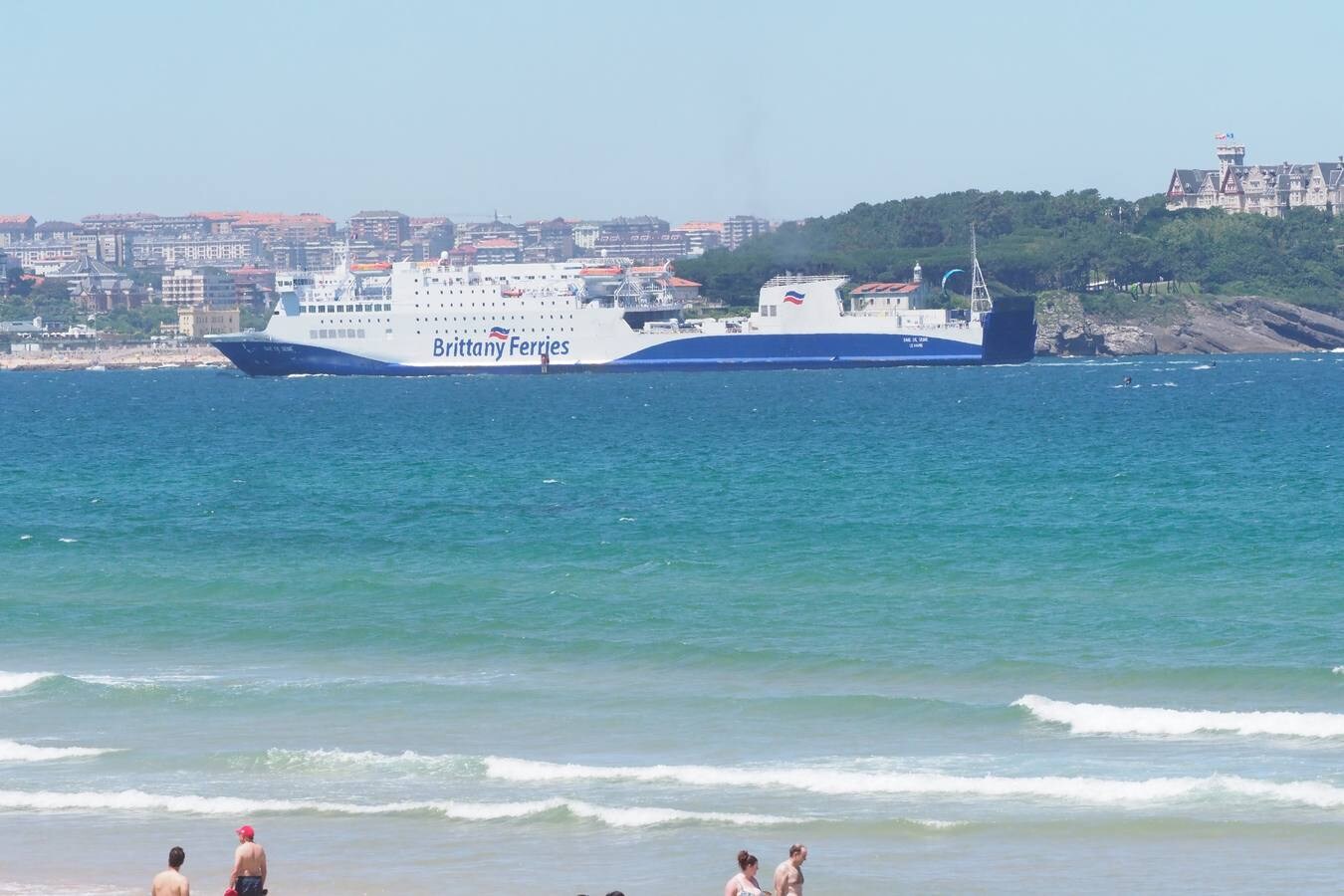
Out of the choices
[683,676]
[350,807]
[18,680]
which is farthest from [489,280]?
[350,807]

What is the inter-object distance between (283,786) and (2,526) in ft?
62.7

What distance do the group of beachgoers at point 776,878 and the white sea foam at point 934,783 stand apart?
3652 mm

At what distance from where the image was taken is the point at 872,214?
152m

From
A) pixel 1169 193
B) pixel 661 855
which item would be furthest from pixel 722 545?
pixel 1169 193

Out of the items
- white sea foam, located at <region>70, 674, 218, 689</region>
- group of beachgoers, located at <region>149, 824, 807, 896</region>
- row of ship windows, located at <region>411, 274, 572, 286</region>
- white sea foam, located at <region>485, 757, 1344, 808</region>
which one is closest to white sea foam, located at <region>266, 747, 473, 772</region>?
white sea foam, located at <region>485, 757, 1344, 808</region>

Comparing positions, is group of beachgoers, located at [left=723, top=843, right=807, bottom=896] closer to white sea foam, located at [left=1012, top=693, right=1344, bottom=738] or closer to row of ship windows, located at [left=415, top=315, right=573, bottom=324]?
white sea foam, located at [left=1012, top=693, right=1344, bottom=738]

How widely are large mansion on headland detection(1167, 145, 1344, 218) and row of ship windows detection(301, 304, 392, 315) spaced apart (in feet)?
329

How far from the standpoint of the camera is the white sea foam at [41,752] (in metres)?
15.3

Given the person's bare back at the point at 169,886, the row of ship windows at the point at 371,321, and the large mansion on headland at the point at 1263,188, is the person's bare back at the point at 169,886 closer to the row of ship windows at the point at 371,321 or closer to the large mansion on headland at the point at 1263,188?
the row of ship windows at the point at 371,321

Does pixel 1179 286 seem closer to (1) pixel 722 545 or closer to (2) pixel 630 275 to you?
(2) pixel 630 275

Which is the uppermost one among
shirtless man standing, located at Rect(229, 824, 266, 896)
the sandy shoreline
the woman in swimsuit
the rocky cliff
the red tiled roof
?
the red tiled roof

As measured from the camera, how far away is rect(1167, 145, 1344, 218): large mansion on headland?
17425 centimetres

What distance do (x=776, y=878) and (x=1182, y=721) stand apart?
643 centimetres

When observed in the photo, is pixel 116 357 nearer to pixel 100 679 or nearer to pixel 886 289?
pixel 886 289
